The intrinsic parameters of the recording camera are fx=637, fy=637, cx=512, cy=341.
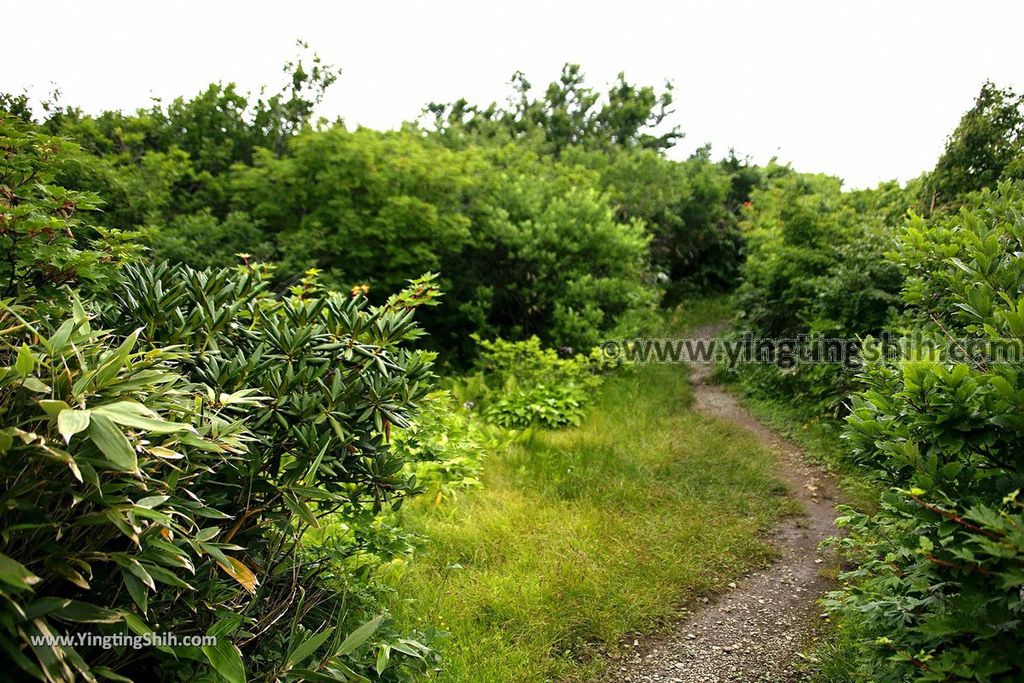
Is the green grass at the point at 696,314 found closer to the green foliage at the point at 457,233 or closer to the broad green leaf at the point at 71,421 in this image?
the green foliage at the point at 457,233

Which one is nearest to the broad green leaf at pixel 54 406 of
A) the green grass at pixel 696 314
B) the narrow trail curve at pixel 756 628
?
the narrow trail curve at pixel 756 628

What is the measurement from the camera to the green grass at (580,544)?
3777 millimetres

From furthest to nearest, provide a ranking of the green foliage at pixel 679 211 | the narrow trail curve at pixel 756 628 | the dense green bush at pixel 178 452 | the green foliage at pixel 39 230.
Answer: the green foliage at pixel 679 211
the narrow trail curve at pixel 756 628
the green foliage at pixel 39 230
the dense green bush at pixel 178 452

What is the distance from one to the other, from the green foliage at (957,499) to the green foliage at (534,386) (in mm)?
4661

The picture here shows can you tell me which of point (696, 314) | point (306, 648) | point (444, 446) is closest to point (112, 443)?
point (306, 648)

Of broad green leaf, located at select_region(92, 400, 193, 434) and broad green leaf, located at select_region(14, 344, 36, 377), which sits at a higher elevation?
broad green leaf, located at select_region(14, 344, 36, 377)

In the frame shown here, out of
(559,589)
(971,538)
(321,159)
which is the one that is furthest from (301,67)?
(971,538)

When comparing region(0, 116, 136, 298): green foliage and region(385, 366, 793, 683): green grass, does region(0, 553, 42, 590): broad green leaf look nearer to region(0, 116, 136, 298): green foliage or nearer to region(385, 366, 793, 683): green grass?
region(0, 116, 136, 298): green foliage

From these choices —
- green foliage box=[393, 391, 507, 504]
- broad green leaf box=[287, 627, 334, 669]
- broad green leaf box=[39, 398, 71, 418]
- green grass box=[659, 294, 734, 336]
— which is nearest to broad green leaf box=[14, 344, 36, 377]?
broad green leaf box=[39, 398, 71, 418]

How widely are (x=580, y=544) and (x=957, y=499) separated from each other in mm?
2801

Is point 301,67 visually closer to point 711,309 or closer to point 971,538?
point 711,309

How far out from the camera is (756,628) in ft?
13.5

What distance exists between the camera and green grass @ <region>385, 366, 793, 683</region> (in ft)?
12.4

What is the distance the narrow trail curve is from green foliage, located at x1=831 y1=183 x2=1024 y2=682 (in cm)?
93
